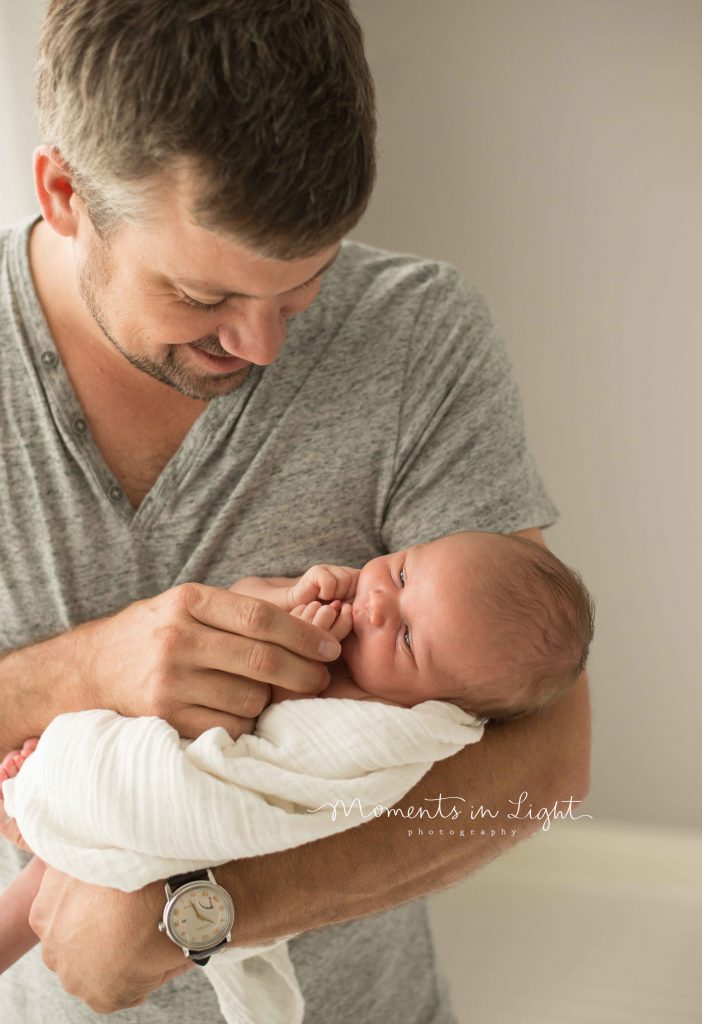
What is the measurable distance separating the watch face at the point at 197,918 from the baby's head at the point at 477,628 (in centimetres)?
34

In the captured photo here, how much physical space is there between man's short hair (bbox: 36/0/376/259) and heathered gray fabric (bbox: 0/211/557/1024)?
12.4 inches

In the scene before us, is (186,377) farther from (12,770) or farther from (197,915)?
(197,915)

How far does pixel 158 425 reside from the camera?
1.38 meters

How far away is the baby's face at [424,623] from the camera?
1.22 metres

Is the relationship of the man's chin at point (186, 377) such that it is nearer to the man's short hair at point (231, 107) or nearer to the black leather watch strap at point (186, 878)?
the man's short hair at point (231, 107)

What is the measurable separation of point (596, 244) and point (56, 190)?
1.50 m

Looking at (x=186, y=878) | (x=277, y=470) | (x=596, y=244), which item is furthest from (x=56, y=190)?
(x=596, y=244)

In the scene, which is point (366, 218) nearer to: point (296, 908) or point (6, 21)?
point (6, 21)

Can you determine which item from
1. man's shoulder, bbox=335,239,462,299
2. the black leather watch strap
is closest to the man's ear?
man's shoulder, bbox=335,239,462,299

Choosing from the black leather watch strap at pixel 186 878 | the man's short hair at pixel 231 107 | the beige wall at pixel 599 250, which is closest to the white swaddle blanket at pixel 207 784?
the black leather watch strap at pixel 186 878

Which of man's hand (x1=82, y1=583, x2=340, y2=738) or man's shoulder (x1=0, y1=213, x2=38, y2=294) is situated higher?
man's shoulder (x1=0, y1=213, x2=38, y2=294)

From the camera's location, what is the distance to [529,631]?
122 centimetres

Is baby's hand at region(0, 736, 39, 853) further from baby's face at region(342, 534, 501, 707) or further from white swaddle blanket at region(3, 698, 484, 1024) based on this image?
baby's face at region(342, 534, 501, 707)

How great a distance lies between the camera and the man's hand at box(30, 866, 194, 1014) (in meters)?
1.06
